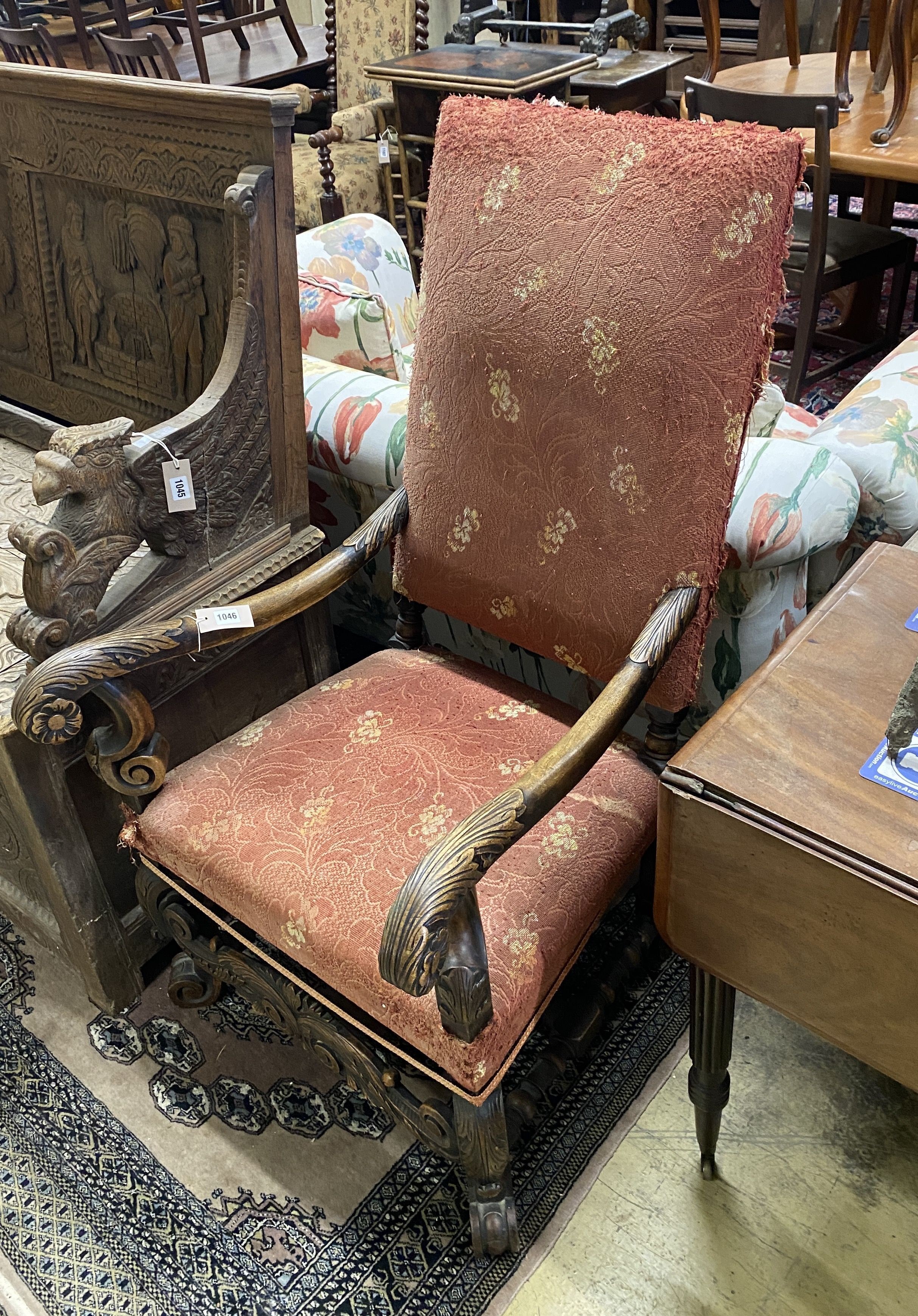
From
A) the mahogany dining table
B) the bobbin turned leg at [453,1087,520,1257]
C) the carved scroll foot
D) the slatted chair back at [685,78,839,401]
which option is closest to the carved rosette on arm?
the carved scroll foot

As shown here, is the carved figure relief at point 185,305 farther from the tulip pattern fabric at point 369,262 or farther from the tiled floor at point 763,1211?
the tiled floor at point 763,1211

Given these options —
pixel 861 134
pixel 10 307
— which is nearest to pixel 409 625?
pixel 10 307

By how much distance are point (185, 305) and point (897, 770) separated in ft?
4.08

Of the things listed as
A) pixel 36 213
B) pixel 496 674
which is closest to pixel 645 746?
pixel 496 674

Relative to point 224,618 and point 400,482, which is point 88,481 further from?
point 400,482

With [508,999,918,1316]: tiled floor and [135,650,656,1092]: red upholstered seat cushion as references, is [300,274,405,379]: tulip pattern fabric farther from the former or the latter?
[508,999,918,1316]: tiled floor

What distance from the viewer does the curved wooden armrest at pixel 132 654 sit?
3.82 feet

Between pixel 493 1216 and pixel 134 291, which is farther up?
pixel 134 291

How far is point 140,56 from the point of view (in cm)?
406

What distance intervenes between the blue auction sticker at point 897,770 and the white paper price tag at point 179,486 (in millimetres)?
921

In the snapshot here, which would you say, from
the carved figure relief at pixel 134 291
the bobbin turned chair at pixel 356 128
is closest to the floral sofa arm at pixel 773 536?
the carved figure relief at pixel 134 291

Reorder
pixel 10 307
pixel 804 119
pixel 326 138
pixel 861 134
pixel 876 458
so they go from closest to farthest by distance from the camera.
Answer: pixel 876 458, pixel 10 307, pixel 804 119, pixel 861 134, pixel 326 138

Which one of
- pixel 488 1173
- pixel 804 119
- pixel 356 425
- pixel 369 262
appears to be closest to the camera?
pixel 488 1173

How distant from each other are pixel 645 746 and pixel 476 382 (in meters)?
0.53
